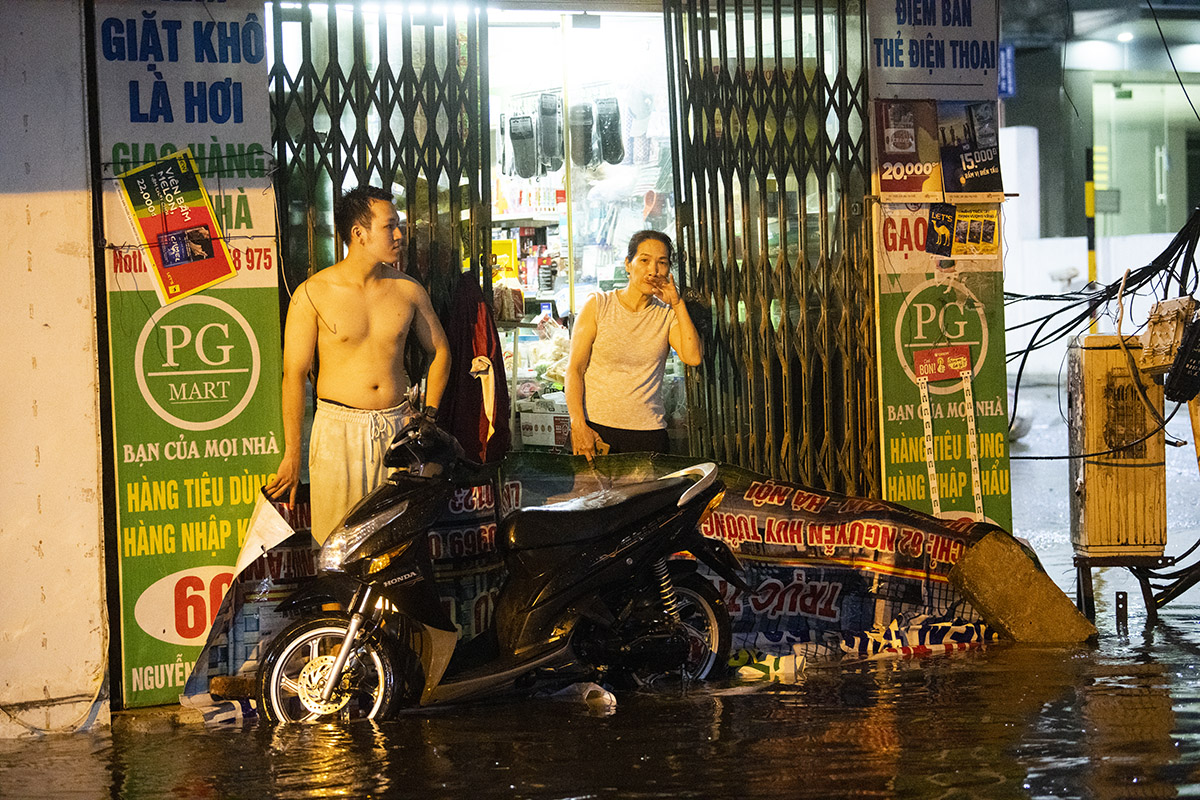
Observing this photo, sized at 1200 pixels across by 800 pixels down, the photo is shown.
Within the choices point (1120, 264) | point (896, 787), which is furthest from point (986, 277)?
point (1120, 264)

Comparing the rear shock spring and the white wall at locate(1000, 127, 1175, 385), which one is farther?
the white wall at locate(1000, 127, 1175, 385)

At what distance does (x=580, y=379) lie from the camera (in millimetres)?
5996

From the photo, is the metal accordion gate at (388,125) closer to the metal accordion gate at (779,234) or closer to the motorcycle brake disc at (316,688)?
the metal accordion gate at (779,234)

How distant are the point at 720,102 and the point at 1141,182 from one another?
53.2 feet

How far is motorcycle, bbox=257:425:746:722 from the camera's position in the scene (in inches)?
187

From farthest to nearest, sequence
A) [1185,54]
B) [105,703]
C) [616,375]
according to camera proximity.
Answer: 1. [1185,54]
2. [616,375]
3. [105,703]

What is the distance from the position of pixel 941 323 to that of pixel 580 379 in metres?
1.89

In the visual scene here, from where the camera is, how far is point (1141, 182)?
2005 cm

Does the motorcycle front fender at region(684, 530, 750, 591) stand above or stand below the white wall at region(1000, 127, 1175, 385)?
below

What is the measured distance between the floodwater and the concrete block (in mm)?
143

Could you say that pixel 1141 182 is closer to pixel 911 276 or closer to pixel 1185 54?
pixel 1185 54

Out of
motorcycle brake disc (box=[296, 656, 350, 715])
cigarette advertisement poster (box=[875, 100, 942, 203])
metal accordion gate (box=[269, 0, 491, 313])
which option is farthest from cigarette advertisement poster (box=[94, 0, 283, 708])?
cigarette advertisement poster (box=[875, 100, 942, 203])

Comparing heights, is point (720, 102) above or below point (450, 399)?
above

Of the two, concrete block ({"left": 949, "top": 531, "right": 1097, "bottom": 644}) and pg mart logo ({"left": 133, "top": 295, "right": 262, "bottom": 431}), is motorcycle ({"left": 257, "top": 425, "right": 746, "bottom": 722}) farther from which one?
concrete block ({"left": 949, "top": 531, "right": 1097, "bottom": 644})
